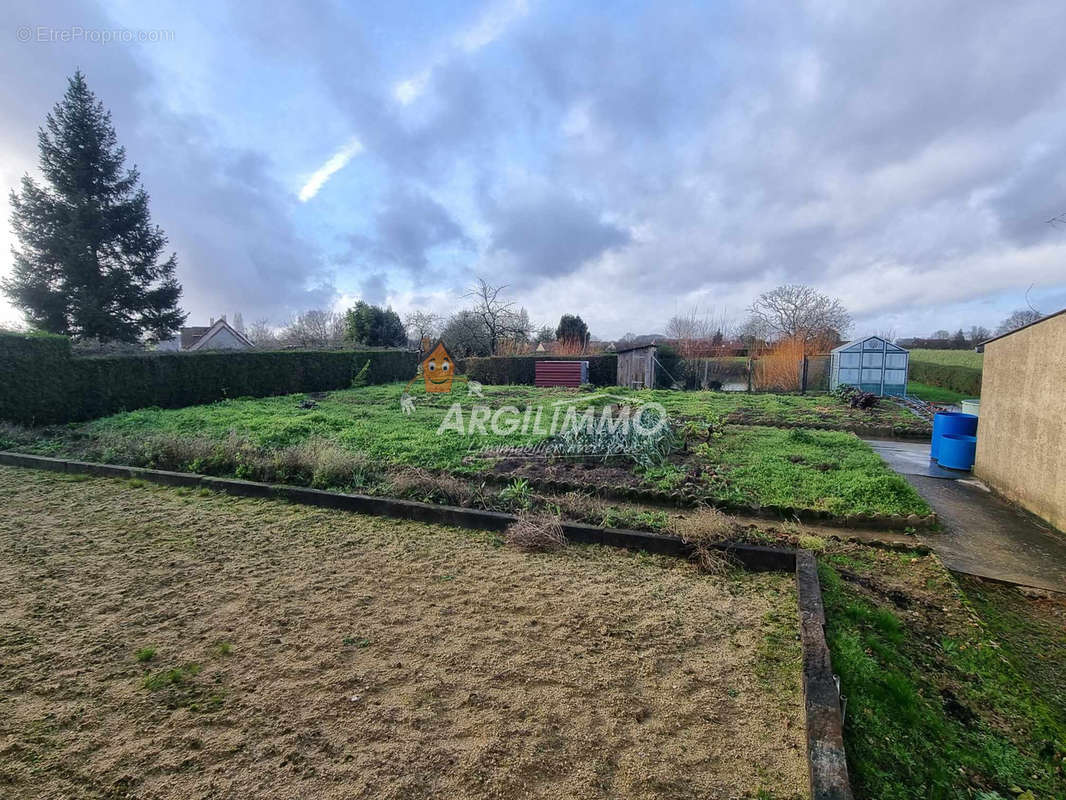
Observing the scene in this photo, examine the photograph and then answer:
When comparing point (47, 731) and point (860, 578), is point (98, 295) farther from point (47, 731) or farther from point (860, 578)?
point (860, 578)

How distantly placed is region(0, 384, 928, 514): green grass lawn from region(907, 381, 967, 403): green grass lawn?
8394 mm

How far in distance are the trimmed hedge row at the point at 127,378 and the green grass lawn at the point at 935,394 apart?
19.6m

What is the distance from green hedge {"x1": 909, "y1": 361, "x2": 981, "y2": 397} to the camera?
15312 millimetres

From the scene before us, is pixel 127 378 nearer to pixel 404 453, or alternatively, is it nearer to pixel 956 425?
pixel 404 453

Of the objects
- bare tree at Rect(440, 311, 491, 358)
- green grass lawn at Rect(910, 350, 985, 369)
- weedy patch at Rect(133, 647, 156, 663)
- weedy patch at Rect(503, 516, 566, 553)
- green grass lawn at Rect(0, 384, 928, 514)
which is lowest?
weedy patch at Rect(133, 647, 156, 663)

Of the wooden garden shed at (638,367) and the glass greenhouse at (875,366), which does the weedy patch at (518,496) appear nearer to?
the wooden garden shed at (638,367)

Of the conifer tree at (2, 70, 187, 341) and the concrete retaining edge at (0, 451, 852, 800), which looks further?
the conifer tree at (2, 70, 187, 341)

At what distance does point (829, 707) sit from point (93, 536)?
515 centimetres

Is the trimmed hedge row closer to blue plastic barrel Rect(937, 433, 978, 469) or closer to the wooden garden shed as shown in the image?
the wooden garden shed

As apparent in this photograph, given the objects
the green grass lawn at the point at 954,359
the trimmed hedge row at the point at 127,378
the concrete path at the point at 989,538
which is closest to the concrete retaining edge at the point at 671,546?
the concrete path at the point at 989,538

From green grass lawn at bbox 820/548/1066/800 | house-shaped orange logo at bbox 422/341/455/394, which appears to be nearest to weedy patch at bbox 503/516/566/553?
green grass lawn at bbox 820/548/1066/800

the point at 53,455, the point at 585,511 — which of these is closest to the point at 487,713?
the point at 585,511

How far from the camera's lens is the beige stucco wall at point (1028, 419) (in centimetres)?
429

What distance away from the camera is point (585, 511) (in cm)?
412
